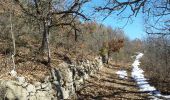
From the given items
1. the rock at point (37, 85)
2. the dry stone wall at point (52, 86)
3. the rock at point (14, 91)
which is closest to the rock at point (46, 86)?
the dry stone wall at point (52, 86)

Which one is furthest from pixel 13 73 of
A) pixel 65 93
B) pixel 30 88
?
pixel 65 93

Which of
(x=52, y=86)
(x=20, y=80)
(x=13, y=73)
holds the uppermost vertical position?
(x=13, y=73)

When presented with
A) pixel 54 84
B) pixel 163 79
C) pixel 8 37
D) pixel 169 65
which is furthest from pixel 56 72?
pixel 169 65

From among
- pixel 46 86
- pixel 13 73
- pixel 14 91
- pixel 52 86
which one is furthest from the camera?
pixel 52 86

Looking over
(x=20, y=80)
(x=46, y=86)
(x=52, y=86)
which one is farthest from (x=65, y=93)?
(x=20, y=80)

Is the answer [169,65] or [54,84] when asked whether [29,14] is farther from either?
[169,65]

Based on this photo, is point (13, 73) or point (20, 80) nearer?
point (20, 80)

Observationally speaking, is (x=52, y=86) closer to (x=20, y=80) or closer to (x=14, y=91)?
(x=20, y=80)

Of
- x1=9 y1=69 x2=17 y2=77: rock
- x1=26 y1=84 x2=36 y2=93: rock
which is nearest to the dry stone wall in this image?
x1=26 y1=84 x2=36 y2=93: rock

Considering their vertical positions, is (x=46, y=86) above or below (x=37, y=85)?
below

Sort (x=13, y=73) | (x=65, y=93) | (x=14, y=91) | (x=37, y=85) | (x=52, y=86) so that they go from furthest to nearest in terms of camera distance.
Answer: (x=65, y=93) < (x=52, y=86) < (x=37, y=85) < (x=13, y=73) < (x=14, y=91)

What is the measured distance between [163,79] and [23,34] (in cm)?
1581

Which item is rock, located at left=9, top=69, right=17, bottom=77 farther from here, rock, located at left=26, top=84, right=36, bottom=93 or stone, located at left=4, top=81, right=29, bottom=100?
stone, located at left=4, top=81, right=29, bottom=100

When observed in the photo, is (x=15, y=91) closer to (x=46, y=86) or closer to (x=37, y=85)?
(x=37, y=85)
